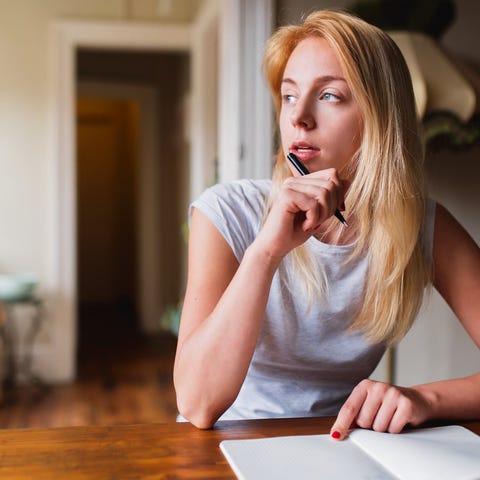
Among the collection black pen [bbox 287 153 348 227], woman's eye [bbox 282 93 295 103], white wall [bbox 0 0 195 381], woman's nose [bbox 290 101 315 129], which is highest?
woman's eye [bbox 282 93 295 103]

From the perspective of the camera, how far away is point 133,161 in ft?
26.2

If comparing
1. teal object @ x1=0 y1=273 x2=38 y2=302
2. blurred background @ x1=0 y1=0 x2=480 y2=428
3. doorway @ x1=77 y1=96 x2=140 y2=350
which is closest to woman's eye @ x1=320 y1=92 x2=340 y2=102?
blurred background @ x1=0 y1=0 x2=480 y2=428

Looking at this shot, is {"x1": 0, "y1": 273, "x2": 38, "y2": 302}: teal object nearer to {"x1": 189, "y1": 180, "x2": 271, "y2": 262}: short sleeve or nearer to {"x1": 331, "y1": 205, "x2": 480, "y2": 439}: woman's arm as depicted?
{"x1": 189, "y1": 180, "x2": 271, "y2": 262}: short sleeve

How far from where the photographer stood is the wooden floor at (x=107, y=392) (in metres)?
3.81

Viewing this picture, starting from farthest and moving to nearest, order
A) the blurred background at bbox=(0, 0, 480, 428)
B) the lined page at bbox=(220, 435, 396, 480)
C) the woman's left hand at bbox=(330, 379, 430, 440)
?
1. the blurred background at bbox=(0, 0, 480, 428)
2. the woman's left hand at bbox=(330, 379, 430, 440)
3. the lined page at bbox=(220, 435, 396, 480)

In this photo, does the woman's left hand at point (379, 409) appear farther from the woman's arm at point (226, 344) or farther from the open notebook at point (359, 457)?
the woman's arm at point (226, 344)

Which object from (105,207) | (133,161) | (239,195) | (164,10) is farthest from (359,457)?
(105,207)

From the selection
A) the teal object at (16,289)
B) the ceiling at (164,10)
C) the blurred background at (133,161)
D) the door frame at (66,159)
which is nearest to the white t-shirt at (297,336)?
the blurred background at (133,161)

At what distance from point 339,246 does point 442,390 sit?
0.97 feet

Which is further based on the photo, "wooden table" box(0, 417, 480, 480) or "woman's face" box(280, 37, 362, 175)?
"woman's face" box(280, 37, 362, 175)

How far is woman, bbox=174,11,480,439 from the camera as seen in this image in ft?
3.85

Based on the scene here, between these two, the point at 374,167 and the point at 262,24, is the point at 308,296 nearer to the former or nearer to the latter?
the point at 374,167

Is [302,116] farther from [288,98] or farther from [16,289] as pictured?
[16,289]

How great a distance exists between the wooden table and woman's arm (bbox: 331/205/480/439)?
52mm
